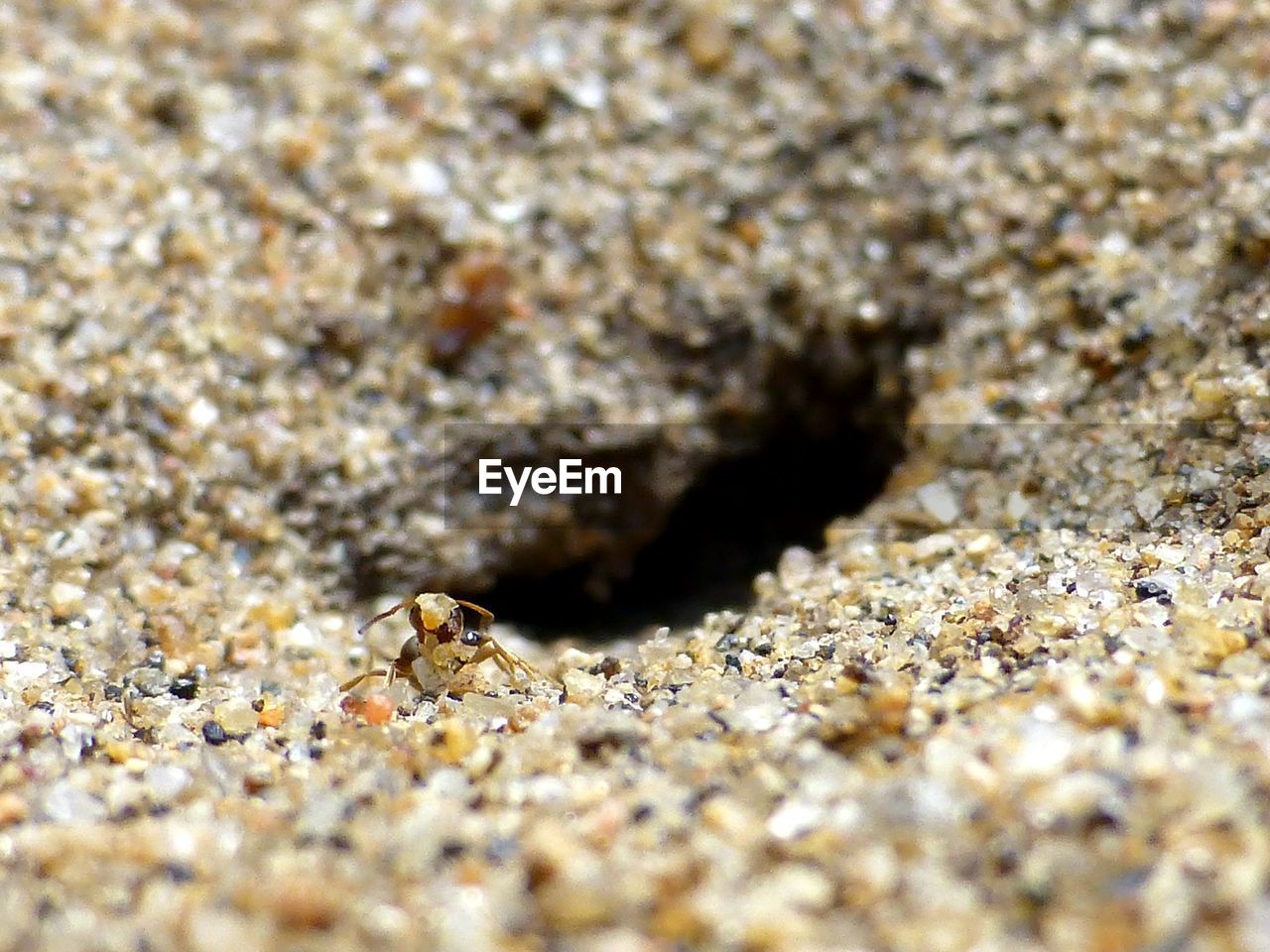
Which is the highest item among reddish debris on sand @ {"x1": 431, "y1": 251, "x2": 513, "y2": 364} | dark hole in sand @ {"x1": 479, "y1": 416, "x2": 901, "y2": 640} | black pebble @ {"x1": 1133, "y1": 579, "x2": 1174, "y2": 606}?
reddish debris on sand @ {"x1": 431, "y1": 251, "x2": 513, "y2": 364}

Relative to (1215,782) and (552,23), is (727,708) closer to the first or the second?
(1215,782)

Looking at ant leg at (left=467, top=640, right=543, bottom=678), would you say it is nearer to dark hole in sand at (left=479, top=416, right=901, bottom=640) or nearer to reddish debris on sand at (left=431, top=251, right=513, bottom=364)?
dark hole in sand at (left=479, top=416, right=901, bottom=640)

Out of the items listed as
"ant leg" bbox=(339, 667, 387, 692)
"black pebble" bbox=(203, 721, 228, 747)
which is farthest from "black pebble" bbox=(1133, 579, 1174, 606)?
"black pebble" bbox=(203, 721, 228, 747)

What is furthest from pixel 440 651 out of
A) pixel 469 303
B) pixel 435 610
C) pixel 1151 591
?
pixel 1151 591

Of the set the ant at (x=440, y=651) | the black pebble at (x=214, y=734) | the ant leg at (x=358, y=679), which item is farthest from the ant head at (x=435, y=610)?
the black pebble at (x=214, y=734)

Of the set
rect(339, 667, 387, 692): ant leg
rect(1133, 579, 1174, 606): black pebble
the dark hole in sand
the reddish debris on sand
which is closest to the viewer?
rect(1133, 579, 1174, 606): black pebble

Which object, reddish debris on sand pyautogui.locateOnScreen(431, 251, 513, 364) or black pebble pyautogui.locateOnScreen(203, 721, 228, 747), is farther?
reddish debris on sand pyautogui.locateOnScreen(431, 251, 513, 364)

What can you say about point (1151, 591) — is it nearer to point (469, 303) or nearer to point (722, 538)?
point (722, 538)
